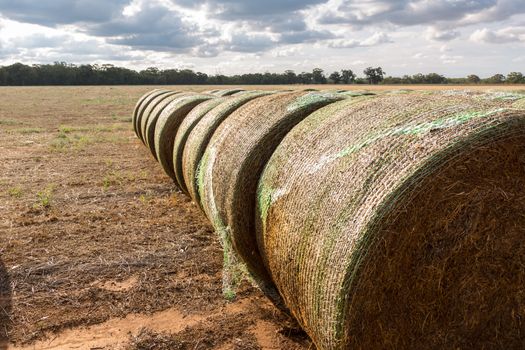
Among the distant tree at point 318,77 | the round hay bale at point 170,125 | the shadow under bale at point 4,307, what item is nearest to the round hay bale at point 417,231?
the shadow under bale at point 4,307

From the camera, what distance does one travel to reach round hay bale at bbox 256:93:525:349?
244cm

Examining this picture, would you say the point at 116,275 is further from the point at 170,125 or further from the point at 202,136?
the point at 170,125

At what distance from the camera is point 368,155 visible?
267cm

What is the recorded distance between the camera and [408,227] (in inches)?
97.0

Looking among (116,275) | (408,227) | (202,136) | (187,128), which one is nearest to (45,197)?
(187,128)

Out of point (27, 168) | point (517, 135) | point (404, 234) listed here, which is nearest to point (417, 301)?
point (404, 234)

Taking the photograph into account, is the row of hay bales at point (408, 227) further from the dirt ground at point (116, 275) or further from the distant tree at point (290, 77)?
the distant tree at point (290, 77)

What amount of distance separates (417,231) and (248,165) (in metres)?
1.87

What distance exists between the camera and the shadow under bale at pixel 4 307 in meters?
3.98

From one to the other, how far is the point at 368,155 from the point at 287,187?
774mm

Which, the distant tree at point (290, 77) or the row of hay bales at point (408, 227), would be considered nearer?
the row of hay bales at point (408, 227)

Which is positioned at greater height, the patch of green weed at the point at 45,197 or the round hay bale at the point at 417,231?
the round hay bale at the point at 417,231

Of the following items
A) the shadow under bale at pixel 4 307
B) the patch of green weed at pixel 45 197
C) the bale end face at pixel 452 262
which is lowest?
the shadow under bale at pixel 4 307

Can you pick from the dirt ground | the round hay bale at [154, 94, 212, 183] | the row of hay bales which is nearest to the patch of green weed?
the dirt ground
